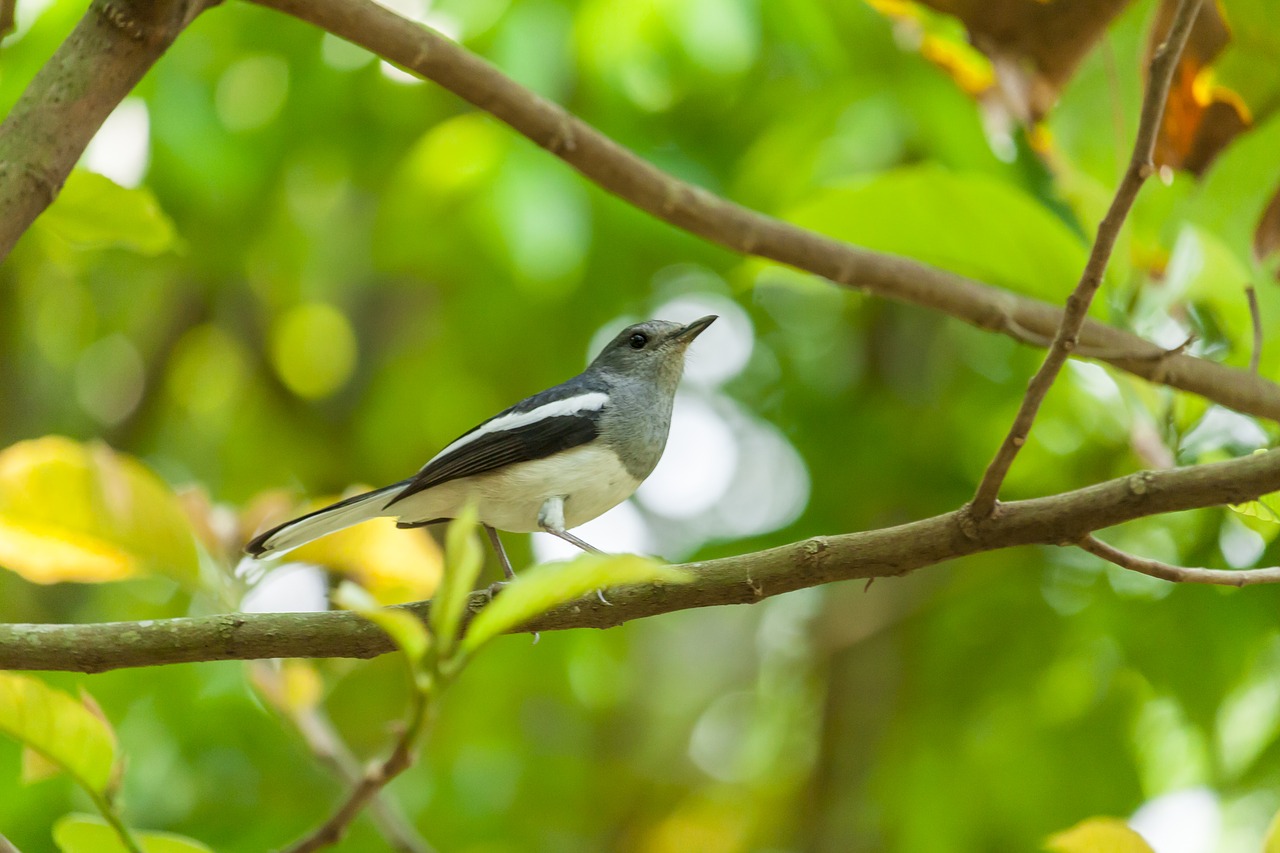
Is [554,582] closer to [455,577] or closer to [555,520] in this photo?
[455,577]

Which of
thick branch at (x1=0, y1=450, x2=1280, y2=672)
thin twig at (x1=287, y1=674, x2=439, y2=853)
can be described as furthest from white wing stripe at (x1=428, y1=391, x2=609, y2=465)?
thin twig at (x1=287, y1=674, x2=439, y2=853)

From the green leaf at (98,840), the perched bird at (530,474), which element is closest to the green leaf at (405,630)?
the green leaf at (98,840)

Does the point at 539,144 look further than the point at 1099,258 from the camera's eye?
Yes

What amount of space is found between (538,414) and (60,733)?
1.73 metres

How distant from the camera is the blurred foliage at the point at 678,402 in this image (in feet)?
8.41

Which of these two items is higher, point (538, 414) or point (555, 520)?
point (538, 414)

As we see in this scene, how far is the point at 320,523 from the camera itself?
2656mm

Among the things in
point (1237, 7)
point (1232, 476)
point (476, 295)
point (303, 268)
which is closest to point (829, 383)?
point (476, 295)

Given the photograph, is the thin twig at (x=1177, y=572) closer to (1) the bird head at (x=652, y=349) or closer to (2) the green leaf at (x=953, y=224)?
(2) the green leaf at (x=953, y=224)

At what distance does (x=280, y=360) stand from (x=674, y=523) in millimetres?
2088

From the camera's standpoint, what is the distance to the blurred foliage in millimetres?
2564

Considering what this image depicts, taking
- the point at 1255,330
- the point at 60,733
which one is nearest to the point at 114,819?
the point at 60,733

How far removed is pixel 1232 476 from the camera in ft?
4.70

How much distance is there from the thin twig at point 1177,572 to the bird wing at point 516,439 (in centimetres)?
149
